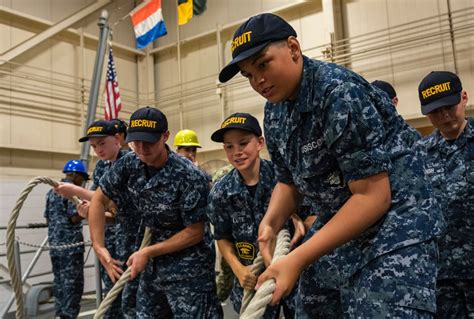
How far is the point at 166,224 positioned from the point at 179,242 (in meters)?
0.17

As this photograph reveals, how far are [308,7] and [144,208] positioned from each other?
555 centimetres

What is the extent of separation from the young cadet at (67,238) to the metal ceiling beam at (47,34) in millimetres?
2754

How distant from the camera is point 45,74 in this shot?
738 cm

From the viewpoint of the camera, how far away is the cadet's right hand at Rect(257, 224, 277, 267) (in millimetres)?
1646

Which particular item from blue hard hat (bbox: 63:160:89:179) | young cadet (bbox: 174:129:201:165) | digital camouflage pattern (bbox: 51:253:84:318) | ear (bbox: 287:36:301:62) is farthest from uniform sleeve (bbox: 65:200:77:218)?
ear (bbox: 287:36:301:62)

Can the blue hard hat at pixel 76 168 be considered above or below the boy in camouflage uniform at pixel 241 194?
above

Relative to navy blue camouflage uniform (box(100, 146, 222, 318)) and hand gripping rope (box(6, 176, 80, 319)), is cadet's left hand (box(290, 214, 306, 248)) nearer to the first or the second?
navy blue camouflage uniform (box(100, 146, 222, 318))

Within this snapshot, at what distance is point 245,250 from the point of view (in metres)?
2.47

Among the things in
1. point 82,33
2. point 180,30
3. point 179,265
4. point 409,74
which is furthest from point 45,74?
point 179,265

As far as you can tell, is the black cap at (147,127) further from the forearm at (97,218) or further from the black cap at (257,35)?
the black cap at (257,35)

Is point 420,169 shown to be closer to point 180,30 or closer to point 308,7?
point 308,7

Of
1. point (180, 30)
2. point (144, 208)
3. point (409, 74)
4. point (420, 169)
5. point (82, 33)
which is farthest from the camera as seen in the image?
point (180, 30)

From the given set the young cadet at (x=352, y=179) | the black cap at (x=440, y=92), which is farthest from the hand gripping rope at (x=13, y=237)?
the black cap at (x=440, y=92)

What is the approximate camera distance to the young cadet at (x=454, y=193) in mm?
2385
